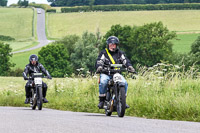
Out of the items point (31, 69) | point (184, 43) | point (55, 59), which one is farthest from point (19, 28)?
point (31, 69)

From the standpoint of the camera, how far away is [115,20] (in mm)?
128500

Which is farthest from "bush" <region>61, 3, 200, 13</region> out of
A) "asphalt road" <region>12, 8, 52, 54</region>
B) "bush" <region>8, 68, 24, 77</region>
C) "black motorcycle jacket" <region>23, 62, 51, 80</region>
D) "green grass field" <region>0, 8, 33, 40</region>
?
"black motorcycle jacket" <region>23, 62, 51, 80</region>

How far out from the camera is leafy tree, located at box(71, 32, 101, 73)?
88812 mm

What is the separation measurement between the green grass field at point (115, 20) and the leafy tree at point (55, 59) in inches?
847

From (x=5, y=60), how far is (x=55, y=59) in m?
9.85

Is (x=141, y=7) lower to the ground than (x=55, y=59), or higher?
higher

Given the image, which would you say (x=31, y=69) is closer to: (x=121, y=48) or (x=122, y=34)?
(x=121, y=48)

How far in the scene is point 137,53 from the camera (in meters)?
85.2

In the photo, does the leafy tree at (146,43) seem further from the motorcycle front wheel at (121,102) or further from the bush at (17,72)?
the motorcycle front wheel at (121,102)

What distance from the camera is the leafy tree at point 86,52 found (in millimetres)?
88812

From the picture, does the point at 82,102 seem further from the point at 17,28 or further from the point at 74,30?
the point at 17,28

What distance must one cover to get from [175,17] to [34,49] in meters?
42.0

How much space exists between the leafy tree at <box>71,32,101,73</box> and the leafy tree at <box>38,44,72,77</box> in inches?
82.0

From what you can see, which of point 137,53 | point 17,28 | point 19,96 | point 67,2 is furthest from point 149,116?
point 67,2
